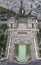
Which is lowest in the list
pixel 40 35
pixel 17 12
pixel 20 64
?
pixel 20 64

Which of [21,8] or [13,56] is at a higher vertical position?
[21,8]

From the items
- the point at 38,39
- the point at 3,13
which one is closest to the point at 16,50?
the point at 38,39

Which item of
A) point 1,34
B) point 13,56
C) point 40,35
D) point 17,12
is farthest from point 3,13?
point 13,56

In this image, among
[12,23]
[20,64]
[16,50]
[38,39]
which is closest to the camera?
[20,64]

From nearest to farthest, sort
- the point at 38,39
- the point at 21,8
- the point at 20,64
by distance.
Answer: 1. the point at 20,64
2. the point at 38,39
3. the point at 21,8

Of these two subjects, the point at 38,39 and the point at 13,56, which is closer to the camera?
the point at 13,56

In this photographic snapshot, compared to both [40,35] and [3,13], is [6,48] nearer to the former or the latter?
[40,35]

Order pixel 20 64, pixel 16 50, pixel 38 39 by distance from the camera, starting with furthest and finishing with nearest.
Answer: pixel 38 39 < pixel 16 50 < pixel 20 64

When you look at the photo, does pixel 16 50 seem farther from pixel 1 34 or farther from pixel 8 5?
pixel 8 5

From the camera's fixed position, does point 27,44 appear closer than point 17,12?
Yes
